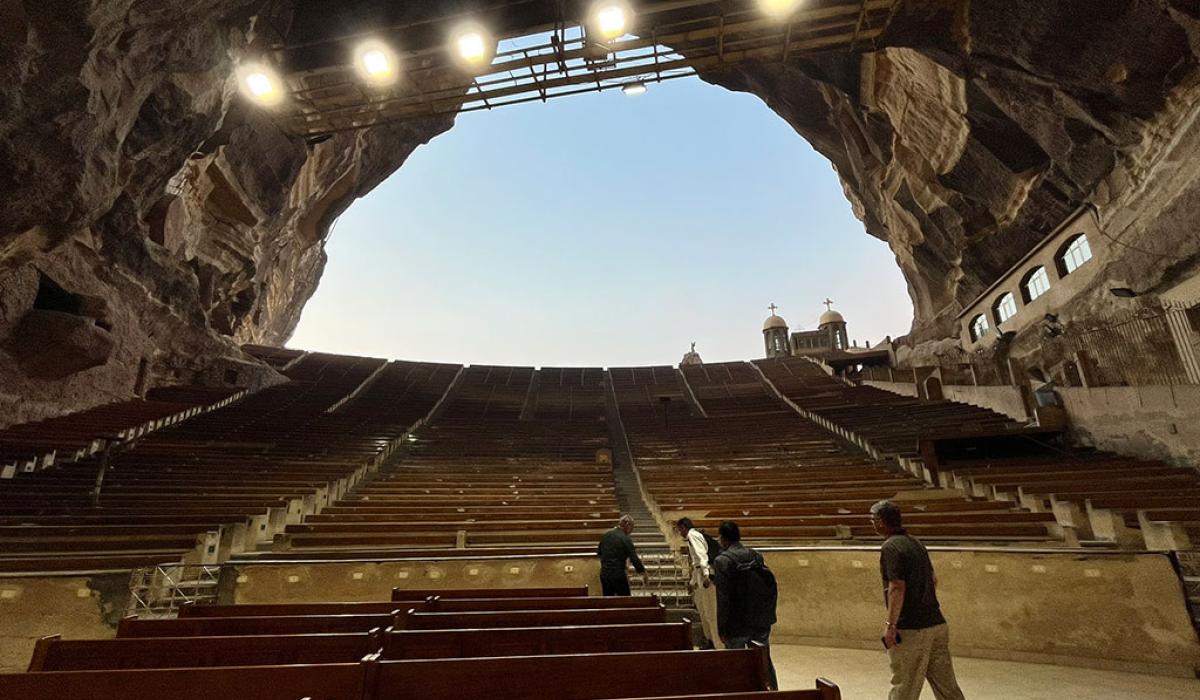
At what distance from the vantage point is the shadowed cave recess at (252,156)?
818cm

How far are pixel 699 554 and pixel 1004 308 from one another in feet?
71.2

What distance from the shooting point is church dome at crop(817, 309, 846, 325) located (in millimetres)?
40469

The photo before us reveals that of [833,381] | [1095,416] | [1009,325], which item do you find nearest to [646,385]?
[833,381]

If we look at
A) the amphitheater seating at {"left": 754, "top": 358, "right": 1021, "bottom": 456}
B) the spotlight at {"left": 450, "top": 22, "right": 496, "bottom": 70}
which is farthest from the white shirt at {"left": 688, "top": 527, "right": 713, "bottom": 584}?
the spotlight at {"left": 450, "top": 22, "right": 496, "bottom": 70}

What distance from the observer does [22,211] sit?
8.10 meters

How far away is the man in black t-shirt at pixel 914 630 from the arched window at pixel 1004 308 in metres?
20.8

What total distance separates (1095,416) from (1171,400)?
150 cm

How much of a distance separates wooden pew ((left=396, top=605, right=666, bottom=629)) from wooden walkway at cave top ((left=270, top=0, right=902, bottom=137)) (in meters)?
11.8

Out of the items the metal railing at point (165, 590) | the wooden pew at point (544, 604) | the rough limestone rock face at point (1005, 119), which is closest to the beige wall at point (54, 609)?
the metal railing at point (165, 590)

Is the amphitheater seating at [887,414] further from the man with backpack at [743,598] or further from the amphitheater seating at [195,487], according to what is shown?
the amphitheater seating at [195,487]

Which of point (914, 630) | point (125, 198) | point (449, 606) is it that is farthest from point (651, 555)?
point (125, 198)

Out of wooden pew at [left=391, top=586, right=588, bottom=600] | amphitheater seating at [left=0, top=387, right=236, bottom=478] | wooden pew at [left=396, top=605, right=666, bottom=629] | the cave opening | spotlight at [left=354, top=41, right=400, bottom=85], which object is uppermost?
spotlight at [left=354, top=41, right=400, bottom=85]

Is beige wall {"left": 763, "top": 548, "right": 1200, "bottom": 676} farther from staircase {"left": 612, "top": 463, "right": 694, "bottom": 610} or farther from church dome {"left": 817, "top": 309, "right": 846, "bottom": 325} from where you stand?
Answer: church dome {"left": 817, "top": 309, "right": 846, "bottom": 325}

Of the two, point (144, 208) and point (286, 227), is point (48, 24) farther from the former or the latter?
point (286, 227)
